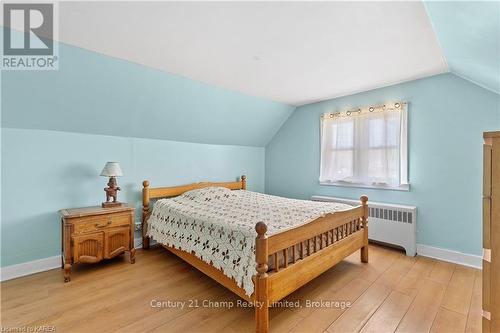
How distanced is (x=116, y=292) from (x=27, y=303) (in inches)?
27.7

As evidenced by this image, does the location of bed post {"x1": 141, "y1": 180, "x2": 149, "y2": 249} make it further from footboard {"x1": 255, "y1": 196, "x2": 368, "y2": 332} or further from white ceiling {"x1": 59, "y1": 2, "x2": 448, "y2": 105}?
footboard {"x1": 255, "y1": 196, "x2": 368, "y2": 332}

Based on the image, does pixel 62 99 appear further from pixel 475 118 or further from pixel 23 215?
pixel 475 118

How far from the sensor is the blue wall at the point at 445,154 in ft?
9.02

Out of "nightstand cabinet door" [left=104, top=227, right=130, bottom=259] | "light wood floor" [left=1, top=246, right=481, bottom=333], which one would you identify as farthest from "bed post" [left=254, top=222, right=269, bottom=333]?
"nightstand cabinet door" [left=104, top=227, right=130, bottom=259]

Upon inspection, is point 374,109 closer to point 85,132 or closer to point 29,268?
point 85,132

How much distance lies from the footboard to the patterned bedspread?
0.11 meters

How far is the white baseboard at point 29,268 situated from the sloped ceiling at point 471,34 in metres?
4.30

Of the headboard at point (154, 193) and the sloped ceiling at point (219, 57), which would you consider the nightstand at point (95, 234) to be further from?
the sloped ceiling at point (219, 57)

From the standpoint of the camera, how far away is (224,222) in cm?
223

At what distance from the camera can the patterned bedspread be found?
1901mm

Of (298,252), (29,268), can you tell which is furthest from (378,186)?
(29,268)

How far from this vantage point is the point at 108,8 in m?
1.64

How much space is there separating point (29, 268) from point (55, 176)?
3.41 ft
